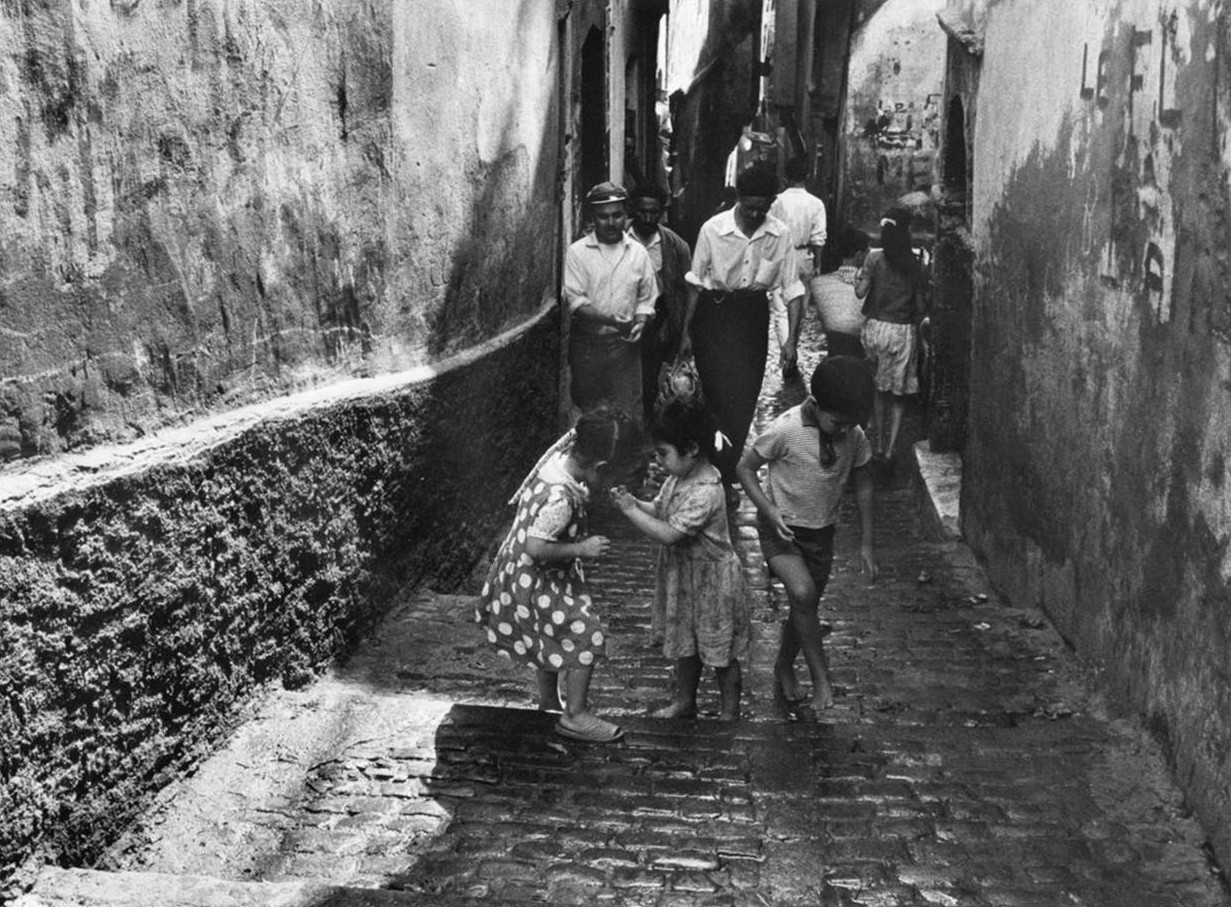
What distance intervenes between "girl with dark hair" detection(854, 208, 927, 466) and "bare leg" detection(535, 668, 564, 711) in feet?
17.8

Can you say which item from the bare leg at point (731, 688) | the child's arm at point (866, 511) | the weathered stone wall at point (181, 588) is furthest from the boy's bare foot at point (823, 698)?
the weathered stone wall at point (181, 588)

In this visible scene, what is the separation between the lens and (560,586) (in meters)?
4.96

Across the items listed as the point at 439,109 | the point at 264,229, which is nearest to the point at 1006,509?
the point at 439,109

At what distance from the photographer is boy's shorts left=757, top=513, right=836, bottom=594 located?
556 centimetres

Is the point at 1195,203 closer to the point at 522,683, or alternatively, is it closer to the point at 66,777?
the point at 522,683

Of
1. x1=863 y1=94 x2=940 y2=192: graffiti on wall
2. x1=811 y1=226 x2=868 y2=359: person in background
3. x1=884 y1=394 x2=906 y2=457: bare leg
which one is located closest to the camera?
x1=884 y1=394 x2=906 y2=457: bare leg

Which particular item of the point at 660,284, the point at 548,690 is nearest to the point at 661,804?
the point at 548,690

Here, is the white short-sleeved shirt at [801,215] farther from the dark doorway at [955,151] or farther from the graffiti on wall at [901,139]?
the graffiti on wall at [901,139]

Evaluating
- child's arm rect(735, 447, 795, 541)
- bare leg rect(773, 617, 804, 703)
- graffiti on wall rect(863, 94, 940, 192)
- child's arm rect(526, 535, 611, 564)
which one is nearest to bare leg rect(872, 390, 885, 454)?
bare leg rect(773, 617, 804, 703)

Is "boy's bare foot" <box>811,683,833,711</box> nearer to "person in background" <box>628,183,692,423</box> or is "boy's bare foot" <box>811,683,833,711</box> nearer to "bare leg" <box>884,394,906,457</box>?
"person in background" <box>628,183,692,423</box>

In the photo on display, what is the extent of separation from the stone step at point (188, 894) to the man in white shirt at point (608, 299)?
18.7 ft

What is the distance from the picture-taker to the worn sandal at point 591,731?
4867 mm

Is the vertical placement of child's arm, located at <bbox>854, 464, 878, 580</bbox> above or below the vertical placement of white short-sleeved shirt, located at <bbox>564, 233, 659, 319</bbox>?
below

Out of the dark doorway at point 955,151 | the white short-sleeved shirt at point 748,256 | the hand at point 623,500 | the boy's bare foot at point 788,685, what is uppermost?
the dark doorway at point 955,151
